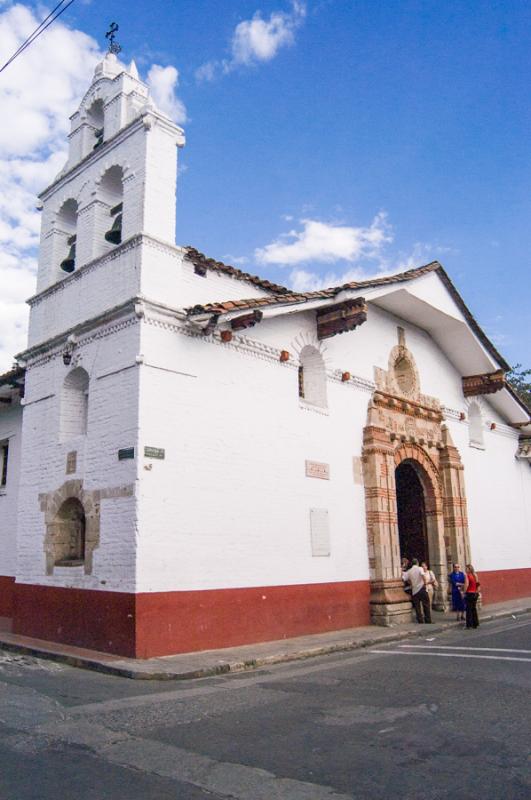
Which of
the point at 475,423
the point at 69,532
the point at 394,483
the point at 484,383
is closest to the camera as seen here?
the point at 69,532

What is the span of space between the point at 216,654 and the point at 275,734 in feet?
14.6

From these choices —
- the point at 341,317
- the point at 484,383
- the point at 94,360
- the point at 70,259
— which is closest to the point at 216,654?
the point at 94,360

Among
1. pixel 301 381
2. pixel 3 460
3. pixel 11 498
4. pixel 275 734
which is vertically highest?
pixel 301 381

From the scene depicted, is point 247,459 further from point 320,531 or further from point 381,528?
point 381,528

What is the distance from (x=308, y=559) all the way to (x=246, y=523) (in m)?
1.83

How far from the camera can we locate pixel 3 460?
15.8 meters

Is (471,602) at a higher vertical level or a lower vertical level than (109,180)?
lower

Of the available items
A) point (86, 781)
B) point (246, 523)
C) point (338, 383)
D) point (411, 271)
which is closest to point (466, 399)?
point (411, 271)

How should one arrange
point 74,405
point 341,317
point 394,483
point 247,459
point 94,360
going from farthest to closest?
point 394,483
point 341,317
point 74,405
point 247,459
point 94,360

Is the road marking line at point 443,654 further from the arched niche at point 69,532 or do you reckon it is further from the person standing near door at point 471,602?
the arched niche at point 69,532

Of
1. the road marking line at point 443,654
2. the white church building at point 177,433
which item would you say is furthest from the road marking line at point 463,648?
the white church building at point 177,433

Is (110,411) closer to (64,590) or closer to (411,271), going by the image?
(64,590)

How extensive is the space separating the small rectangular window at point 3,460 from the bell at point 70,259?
4.67m

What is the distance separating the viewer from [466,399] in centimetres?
1958
